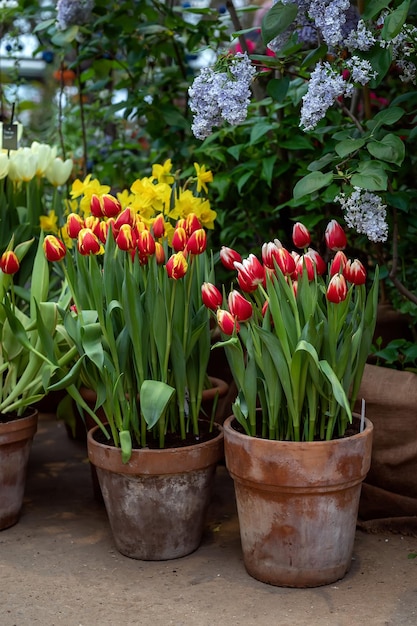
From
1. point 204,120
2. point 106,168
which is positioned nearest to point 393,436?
point 204,120

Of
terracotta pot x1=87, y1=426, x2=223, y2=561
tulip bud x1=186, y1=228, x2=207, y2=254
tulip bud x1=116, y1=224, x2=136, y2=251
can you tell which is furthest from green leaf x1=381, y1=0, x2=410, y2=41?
terracotta pot x1=87, y1=426, x2=223, y2=561

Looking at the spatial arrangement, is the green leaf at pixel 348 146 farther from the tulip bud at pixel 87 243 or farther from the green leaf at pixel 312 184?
the tulip bud at pixel 87 243

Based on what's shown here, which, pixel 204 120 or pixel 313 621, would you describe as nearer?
pixel 313 621

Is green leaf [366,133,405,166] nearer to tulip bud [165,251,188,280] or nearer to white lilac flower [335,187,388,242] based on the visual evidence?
white lilac flower [335,187,388,242]

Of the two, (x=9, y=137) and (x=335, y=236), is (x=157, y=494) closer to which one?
(x=335, y=236)

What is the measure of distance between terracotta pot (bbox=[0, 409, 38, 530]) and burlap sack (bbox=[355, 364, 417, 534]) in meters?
0.94

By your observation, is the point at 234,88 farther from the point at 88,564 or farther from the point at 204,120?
the point at 88,564

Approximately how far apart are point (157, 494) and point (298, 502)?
0.37 meters

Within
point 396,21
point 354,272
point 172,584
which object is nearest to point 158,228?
point 354,272

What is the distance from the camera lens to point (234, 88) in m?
2.12

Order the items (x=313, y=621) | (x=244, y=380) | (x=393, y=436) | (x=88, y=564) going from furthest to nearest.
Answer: (x=393, y=436)
(x=88, y=564)
(x=244, y=380)
(x=313, y=621)

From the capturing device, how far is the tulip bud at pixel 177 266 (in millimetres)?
2025

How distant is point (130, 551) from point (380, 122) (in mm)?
1260

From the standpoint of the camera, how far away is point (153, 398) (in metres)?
2.04
